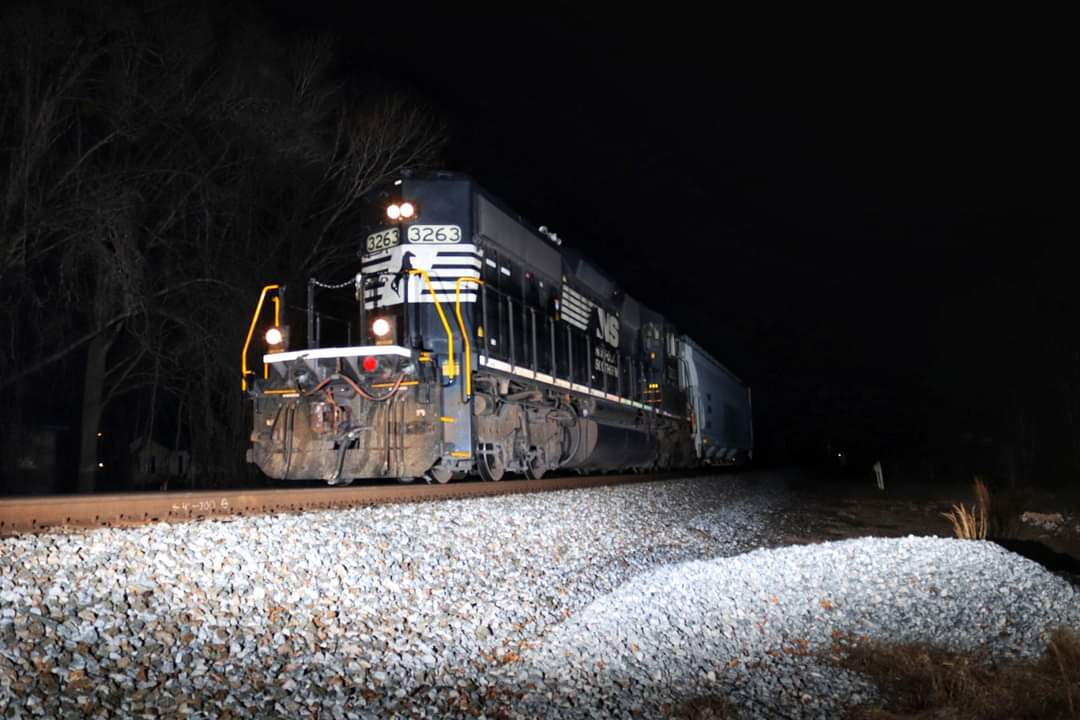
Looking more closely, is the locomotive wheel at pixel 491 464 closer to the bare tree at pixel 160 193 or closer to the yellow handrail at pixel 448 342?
the yellow handrail at pixel 448 342

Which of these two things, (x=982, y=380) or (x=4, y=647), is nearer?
(x=4, y=647)

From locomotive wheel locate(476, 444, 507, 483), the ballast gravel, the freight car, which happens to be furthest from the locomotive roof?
the ballast gravel

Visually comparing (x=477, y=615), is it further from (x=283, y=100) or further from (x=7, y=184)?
(x=283, y=100)

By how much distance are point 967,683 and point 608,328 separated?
433 inches

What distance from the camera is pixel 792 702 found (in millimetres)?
4328

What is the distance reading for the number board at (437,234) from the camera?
33.8ft

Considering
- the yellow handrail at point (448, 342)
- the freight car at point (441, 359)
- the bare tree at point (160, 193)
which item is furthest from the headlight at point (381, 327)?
the bare tree at point (160, 193)

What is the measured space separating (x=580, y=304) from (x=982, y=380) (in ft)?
132

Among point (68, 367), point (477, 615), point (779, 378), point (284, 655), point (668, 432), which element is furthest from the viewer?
point (779, 378)

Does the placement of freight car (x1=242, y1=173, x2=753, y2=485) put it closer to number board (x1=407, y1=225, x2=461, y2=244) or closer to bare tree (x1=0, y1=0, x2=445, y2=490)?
number board (x1=407, y1=225, x2=461, y2=244)

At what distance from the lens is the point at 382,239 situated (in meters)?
Answer: 10.7

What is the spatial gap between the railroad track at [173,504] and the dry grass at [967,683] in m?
4.35

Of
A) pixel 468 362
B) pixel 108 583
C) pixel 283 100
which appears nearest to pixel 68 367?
pixel 283 100

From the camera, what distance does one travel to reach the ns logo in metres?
14.7
